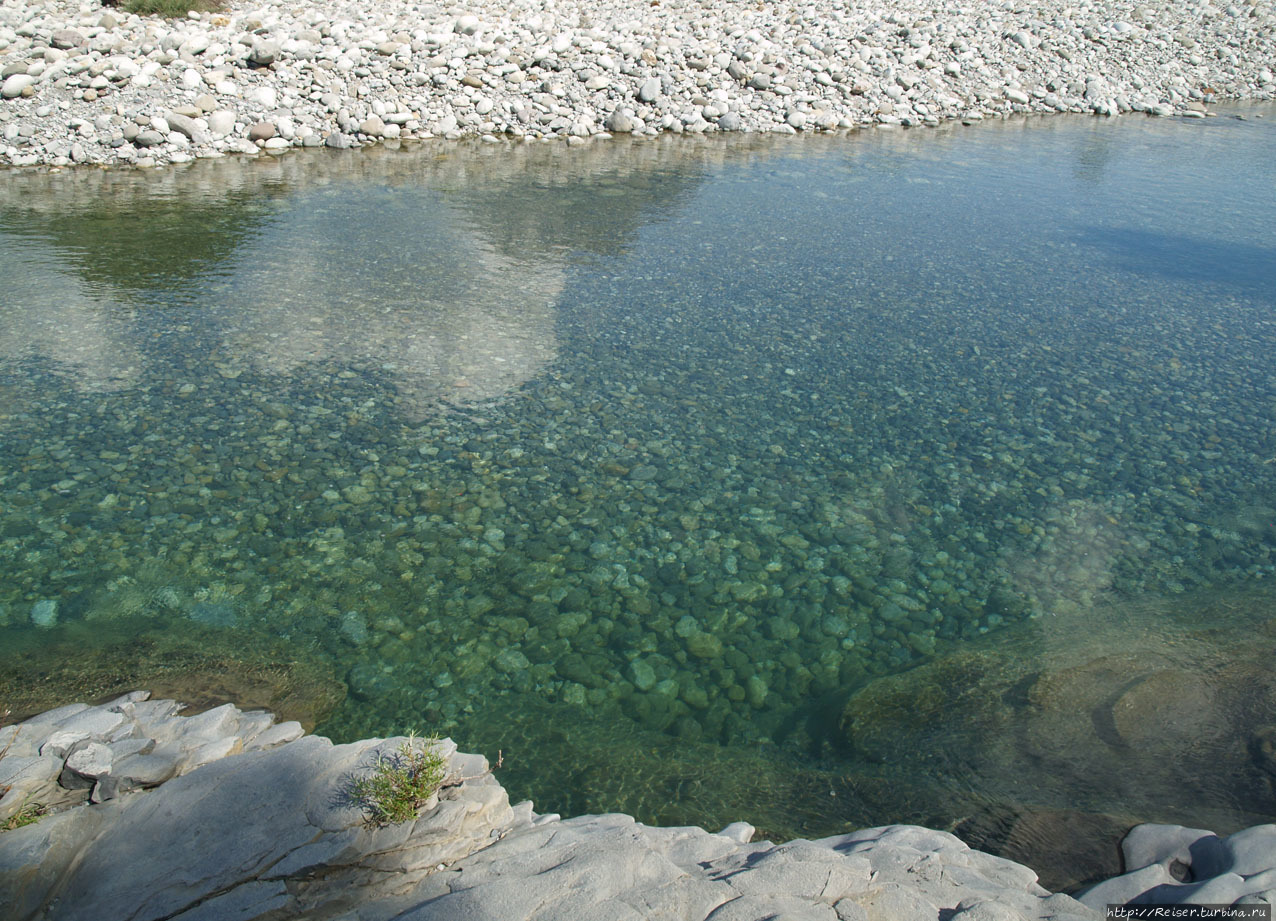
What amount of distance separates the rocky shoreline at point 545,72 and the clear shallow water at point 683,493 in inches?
229

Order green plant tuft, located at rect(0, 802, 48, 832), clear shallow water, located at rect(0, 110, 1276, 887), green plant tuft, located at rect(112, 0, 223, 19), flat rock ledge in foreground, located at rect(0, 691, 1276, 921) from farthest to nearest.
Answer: green plant tuft, located at rect(112, 0, 223, 19) < clear shallow water, located at rect(0, 110, 1276, 887) < green plant tuft, located at rect(0, 802, 48, 832) < flat rock ledge in foreground, located at rect(0, 691, 1276, 921)

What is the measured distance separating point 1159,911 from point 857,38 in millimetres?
27625

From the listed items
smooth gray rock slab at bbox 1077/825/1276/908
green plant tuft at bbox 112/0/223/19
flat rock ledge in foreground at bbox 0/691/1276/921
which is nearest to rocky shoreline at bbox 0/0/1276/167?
green plant tuft at bbox 112/0/223/19

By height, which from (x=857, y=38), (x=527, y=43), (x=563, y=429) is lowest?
(x=563, y=429)

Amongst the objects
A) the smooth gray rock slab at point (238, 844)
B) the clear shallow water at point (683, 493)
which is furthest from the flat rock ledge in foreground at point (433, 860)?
the clear shallow water at point (683, 493)

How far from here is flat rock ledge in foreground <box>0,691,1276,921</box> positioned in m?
3.20

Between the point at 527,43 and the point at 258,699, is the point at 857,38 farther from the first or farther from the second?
the point at 258,699

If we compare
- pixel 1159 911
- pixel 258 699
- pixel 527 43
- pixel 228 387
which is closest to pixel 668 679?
pixel 258 699

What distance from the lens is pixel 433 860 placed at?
3.48 m

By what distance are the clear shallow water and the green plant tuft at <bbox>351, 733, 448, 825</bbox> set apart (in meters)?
1.02

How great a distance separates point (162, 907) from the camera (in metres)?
3.17

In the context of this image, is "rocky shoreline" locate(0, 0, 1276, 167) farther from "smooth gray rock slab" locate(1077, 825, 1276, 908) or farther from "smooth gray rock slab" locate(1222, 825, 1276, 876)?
"smooth gray rock slab" locate(1222, 825, 1276, 876)

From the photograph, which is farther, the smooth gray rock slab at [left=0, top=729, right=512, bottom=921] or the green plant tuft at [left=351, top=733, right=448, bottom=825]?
the green plant tuft at [left=351, top=733, right=448, bottom=825]

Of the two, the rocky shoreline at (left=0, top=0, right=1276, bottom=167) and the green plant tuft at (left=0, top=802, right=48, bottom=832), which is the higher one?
the rocky shoreline at (left=0, top=0, right=1276, bottom=167)
